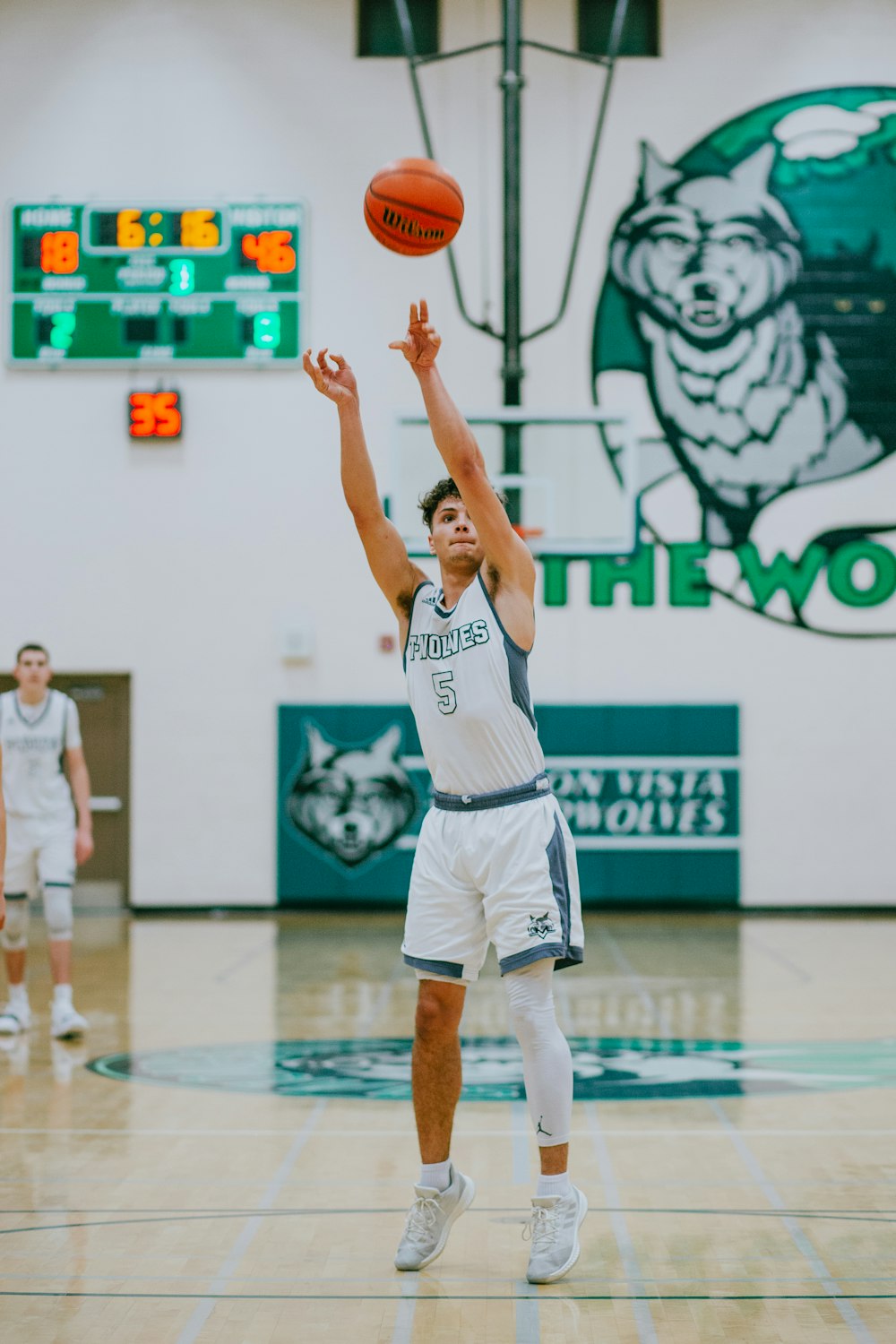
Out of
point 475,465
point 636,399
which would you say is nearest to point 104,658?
point 636,399

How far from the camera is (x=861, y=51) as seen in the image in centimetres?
1266

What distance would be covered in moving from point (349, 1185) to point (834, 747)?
9.07 m

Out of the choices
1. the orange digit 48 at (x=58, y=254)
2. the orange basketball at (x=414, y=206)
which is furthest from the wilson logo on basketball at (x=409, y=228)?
the orange digit 48 at (x=58, y=254)

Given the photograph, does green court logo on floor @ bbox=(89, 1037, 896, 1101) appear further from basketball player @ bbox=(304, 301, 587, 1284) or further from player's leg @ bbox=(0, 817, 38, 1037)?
basketball player @ bbox=(304, 301, 587, 1284)

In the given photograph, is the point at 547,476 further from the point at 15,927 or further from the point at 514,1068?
the point at 514,1068

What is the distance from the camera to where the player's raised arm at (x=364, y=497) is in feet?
11.8

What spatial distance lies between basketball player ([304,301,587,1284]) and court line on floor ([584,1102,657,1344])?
16cm

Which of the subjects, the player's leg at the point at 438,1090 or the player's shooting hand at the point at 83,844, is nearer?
the player's leg at the point at 438,1090

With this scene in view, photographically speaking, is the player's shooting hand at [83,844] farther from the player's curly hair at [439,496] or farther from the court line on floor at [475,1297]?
the court line on floor at [475,1297]

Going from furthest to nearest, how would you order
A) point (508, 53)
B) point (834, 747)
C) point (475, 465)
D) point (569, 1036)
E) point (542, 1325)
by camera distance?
point (834, 747) < point (508, 53) < point (569, 1036) < point (475, 465) < point (542, 1325)

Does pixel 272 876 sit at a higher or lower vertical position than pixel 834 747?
lower

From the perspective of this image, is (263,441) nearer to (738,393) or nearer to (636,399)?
(636,399)

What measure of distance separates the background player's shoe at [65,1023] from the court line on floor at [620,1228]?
2.47 m

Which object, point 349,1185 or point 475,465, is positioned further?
point 349,1185
